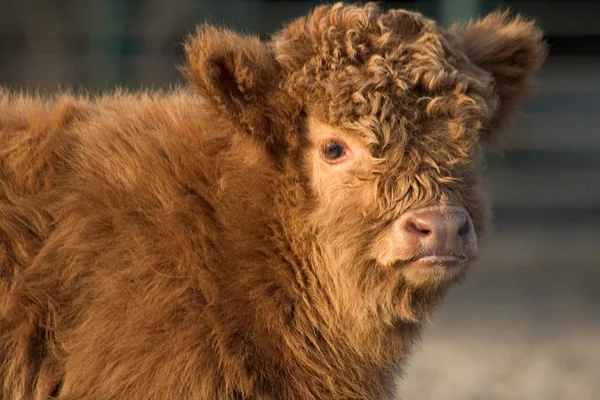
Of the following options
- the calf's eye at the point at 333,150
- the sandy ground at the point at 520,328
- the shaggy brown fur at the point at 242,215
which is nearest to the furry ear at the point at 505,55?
the shaggy brown fur at the point at 242,215

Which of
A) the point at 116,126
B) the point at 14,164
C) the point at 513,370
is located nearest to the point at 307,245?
the point at 116,126

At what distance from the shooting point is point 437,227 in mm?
3475

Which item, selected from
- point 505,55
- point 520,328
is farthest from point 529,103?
point 505,55

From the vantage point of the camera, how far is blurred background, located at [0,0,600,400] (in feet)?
27.5

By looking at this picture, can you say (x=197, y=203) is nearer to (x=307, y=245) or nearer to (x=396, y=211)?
→ (x=307, y=245)

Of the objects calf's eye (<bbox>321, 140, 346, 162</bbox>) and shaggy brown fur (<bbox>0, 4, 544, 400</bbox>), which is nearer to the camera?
shaggy brown fur (<bbox>0, 4, 544, 400</bbox>)

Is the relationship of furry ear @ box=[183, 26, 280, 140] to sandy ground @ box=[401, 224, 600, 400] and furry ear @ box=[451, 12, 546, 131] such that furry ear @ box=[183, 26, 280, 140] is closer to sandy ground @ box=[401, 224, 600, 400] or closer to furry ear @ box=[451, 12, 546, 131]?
furry ear @ box=[451, 12, 546, 131]

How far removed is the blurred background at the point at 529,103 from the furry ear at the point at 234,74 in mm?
4486

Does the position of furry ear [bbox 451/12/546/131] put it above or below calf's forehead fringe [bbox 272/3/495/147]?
above

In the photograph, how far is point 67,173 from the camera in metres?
3.64

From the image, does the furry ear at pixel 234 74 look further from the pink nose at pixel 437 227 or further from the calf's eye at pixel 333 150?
the pink nose at pixel 437 227

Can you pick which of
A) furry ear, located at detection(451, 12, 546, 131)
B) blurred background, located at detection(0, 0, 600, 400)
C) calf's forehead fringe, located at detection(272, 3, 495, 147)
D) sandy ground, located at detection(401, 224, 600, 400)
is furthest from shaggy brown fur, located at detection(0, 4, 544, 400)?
blurred background, located at detection(0, 0, 600, 400)

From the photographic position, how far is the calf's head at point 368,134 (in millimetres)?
3561

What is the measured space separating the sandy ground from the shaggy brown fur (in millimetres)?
1422
